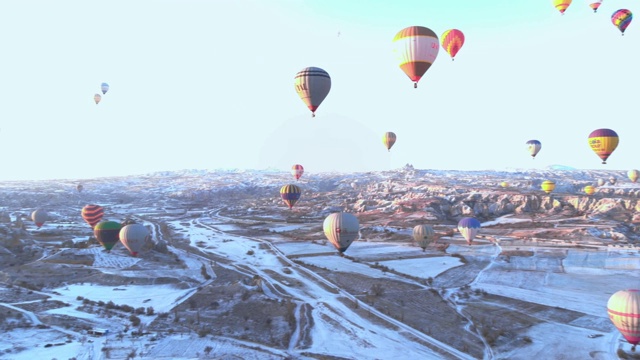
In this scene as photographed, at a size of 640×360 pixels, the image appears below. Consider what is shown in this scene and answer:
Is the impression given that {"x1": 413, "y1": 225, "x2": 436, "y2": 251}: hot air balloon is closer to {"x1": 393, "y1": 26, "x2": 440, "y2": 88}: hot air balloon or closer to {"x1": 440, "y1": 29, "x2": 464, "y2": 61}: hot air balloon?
{"x1": 440, "y1": 29, "x2": 464, "y2": 61}: hot air balloon

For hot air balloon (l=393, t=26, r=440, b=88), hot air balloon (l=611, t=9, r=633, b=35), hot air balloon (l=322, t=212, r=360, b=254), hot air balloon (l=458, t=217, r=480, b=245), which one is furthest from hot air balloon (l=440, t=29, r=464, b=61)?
hot air balloon (l=611, t=9, r=633, b=35)

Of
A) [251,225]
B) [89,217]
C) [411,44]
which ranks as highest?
[411,44]

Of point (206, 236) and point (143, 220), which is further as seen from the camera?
point (143, 220)

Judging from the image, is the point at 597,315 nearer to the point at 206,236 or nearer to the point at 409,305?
the point at 409,305

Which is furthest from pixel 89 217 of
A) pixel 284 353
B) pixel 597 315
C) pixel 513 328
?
pixel 597 315

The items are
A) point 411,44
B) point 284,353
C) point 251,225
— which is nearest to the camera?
point 284,353

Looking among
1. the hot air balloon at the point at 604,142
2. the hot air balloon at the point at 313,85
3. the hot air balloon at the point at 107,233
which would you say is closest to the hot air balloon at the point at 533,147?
the hot air balloon at the point at 604,142
